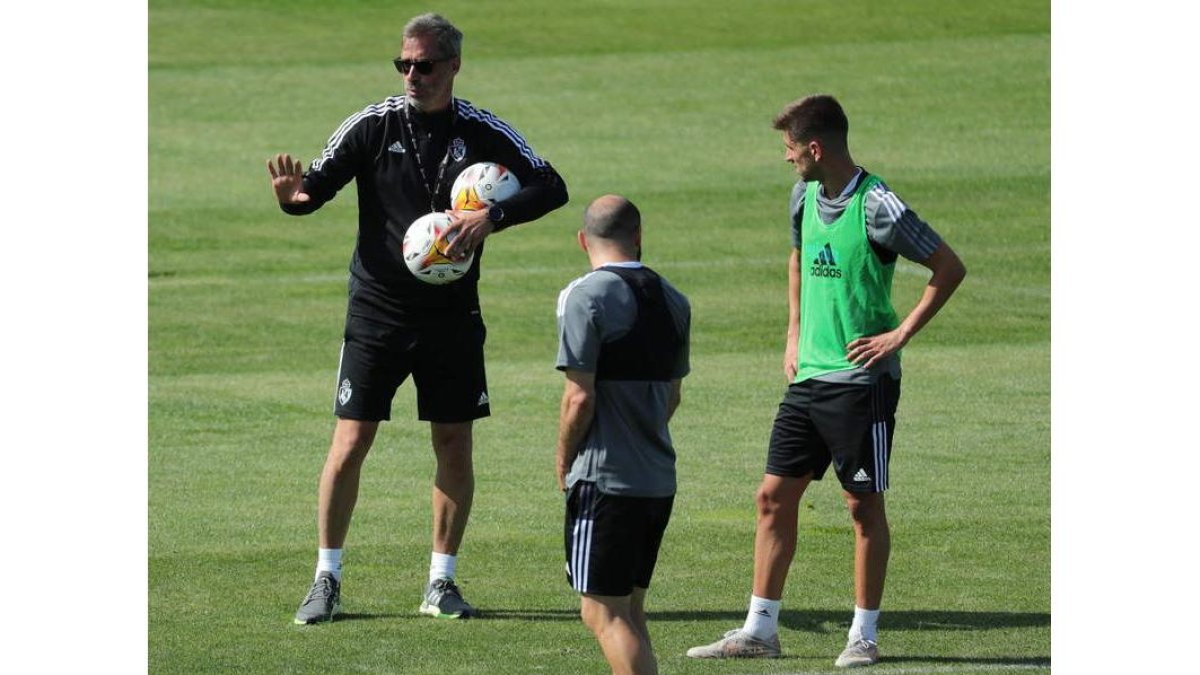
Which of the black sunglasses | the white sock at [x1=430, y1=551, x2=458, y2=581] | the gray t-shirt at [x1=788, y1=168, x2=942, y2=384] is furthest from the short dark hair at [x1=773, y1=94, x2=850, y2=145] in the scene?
the white sock at [x1=430, y1=551, x2=458, y2=581]

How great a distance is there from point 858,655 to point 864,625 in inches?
4.9

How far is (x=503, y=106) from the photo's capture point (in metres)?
30.4

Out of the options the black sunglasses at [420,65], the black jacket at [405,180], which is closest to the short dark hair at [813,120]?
the black jacket at [405,180]

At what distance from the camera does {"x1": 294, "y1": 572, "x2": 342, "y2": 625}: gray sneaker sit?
8391 millimetres

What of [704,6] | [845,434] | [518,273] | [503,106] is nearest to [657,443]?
[845,434]

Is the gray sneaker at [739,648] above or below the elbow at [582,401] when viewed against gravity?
below

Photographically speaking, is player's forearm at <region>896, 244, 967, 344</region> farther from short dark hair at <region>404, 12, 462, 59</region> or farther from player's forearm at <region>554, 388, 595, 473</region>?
short dark hair at <region>404, 12, 462, 59</region>

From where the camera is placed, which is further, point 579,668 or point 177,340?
point 177,340

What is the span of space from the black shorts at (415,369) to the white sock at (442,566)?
0.56 m

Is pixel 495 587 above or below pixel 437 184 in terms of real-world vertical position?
below

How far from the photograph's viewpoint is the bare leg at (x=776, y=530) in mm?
A: 7957

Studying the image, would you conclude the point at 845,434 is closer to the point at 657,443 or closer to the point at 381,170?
the point at 657,443

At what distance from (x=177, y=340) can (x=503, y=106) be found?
13.9m

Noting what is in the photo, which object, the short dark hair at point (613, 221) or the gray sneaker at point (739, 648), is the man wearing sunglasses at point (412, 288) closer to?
the gray sneaker at point (739, 648)
